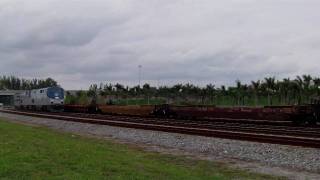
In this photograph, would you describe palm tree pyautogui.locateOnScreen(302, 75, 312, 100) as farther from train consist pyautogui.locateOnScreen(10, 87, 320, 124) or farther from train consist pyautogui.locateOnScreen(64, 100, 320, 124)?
train consist pyautogui.locateOnScreen(64, 100, 320, 124)

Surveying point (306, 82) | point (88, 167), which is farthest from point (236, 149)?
point (306, 82)

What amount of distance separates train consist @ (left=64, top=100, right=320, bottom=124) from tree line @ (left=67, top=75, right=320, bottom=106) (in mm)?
20285

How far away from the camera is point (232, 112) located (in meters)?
45.2

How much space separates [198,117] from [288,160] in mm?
31084

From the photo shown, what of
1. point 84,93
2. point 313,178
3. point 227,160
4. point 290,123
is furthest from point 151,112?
point 84,93

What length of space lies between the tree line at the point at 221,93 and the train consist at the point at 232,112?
20.3 m

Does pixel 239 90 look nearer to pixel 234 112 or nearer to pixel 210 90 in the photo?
pixel 210 90

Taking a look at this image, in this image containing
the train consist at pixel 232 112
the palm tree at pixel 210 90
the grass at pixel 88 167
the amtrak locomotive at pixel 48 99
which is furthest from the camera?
the palm tree at pixel 210 90

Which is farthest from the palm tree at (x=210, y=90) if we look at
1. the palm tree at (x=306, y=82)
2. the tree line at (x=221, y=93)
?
the palm tree at (x=306, y=82)

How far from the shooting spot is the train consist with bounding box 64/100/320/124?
37.0 metres

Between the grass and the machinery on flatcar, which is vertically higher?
the machinery on flatcar

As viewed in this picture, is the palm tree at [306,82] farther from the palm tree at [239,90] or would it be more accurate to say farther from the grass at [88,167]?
the grass at [88,167]

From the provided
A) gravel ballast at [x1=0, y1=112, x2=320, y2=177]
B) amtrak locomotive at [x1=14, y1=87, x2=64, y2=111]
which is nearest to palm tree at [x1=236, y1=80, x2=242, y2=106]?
amtrak locomotive at [x1=14, y1=87, x2=64, y2=111]

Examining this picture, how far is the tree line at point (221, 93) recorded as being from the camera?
3297 inches
